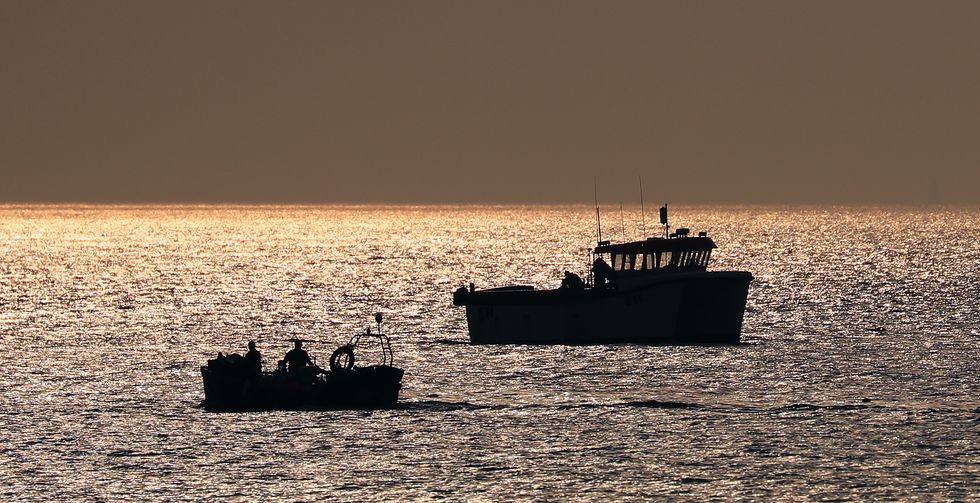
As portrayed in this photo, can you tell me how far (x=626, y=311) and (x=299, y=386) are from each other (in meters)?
24.0

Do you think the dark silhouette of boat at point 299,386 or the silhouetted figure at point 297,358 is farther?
the dark silhouette of boat at point 299,386

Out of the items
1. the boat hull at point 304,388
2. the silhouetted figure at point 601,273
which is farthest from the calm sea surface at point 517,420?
the silhouetted figure at point 601,273

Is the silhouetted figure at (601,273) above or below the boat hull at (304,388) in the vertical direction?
above

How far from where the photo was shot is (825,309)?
123188mm

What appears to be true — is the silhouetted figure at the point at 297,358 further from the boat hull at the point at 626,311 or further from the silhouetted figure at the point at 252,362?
the boat hull at the point at 626,311

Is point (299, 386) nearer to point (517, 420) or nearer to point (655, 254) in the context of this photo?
point (517, 420)

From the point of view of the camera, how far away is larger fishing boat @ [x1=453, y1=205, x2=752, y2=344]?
82.6 meters

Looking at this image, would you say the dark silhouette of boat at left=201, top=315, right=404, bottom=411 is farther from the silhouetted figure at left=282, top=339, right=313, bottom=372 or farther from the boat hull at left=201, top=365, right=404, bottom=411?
the silhouetted figure at left=282, top=339, right=313, bottom=372

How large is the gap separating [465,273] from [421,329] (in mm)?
89672

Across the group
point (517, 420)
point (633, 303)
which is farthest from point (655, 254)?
point (517, 420)

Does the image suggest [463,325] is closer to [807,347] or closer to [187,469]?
[807,347]

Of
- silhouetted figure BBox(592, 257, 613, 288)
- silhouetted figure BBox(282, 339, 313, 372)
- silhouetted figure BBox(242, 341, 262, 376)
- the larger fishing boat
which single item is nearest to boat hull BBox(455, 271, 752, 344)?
the larger fishing boat

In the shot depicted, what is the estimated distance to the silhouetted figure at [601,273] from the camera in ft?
274

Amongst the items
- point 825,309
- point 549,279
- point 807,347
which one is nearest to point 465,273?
point 549,279
